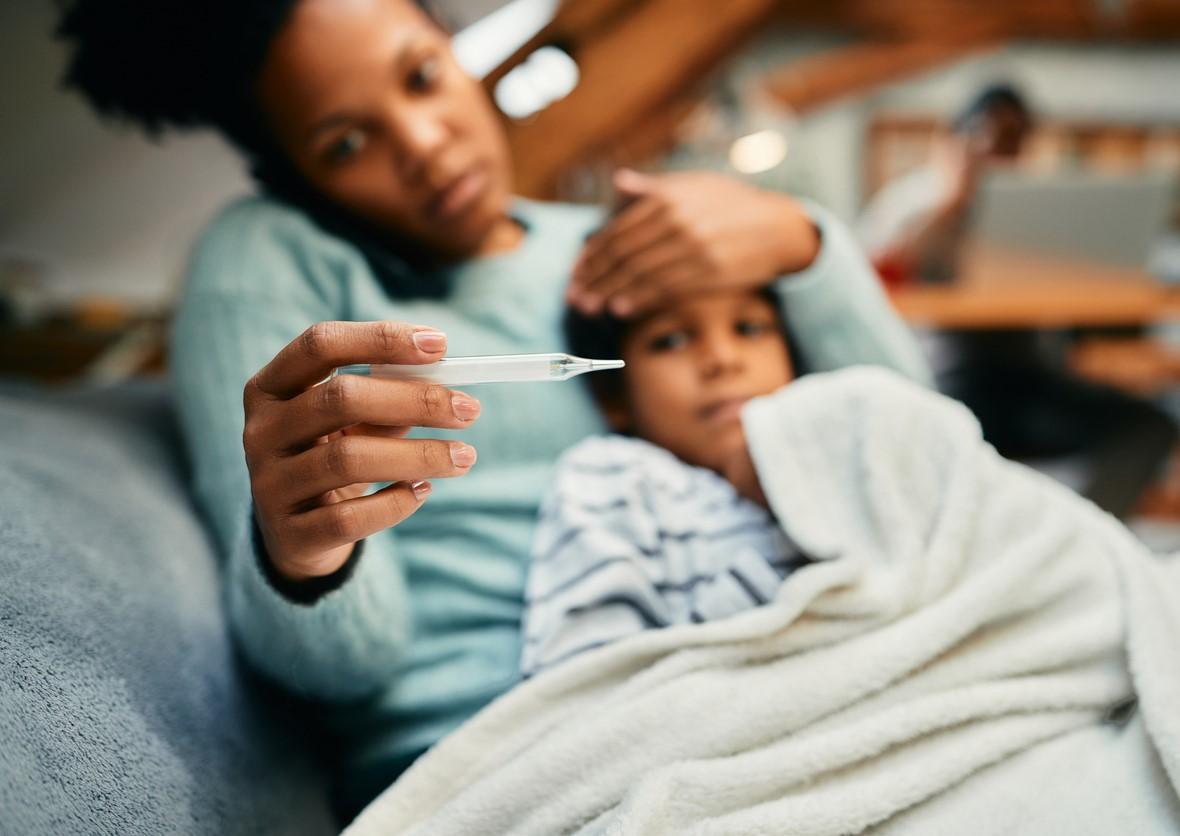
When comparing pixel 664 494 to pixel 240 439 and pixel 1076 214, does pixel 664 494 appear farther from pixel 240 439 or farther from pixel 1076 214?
pixel 1076 214

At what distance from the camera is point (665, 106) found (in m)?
2.37

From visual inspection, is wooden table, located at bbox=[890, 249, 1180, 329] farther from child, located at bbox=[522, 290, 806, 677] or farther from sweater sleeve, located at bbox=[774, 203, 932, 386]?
Answer: child, located at bbox=[522, 290, 806, 677]

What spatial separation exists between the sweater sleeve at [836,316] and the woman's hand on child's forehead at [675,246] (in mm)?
29

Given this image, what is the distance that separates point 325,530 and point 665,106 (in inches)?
91.1

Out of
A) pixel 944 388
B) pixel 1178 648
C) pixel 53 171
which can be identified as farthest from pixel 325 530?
pixel 53 171

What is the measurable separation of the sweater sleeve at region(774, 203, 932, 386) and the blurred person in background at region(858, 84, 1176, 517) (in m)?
0.38

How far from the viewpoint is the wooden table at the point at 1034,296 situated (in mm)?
1263

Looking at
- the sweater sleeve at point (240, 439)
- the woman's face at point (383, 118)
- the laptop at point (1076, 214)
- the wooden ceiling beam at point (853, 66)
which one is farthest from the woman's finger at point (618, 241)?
the wooden ceiling beam at point (853, 66)

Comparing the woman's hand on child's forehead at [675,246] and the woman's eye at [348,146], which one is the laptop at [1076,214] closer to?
the woman's hand on child's forehead at [675,246]

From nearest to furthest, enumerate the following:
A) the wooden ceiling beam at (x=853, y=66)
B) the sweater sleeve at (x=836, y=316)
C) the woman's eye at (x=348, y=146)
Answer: the woman's eye at (x=348, y=146) → the sweater sleeve at (x=836, y=316) → the wooden ceiling beam at (x=853, y=66)

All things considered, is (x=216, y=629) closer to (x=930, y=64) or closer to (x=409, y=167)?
(x=409, y=167)

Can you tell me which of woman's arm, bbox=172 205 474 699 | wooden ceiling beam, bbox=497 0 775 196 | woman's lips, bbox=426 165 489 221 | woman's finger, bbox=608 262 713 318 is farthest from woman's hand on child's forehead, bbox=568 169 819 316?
wooden ceiling beam, bbox=497 0 775 196

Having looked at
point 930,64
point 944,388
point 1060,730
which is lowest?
point 930,64

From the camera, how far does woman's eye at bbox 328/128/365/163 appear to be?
1.80ft
